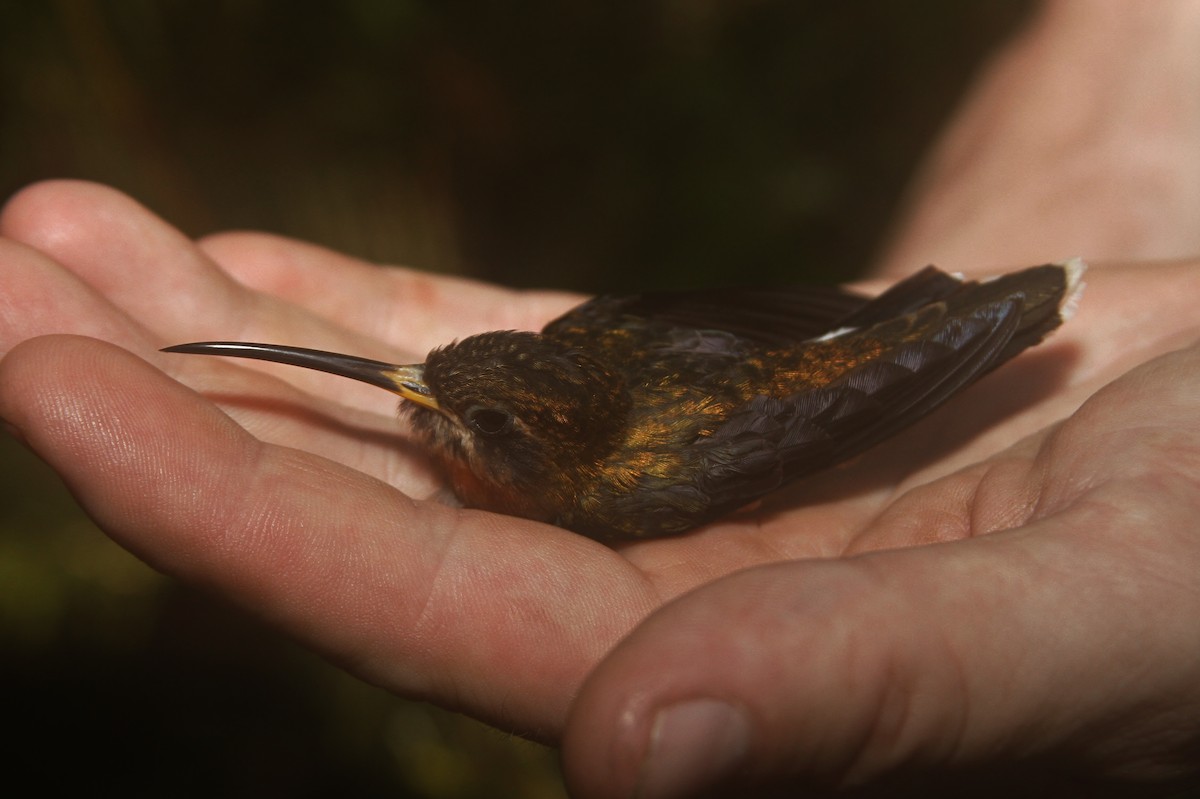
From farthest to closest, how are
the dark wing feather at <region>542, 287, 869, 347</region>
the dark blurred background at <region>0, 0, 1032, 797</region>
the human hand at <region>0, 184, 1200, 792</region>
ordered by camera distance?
the dark blurred background at <region>0, 0, 1032, 797</region> < the dark wing feather at <region>542, 287, 869, 347</region> < the human hand at <region>0, 184, 1200, 792</region>

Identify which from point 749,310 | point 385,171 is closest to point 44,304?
point 749,310

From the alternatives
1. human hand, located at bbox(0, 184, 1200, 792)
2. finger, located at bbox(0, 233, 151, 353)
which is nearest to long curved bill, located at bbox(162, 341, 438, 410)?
human hand, located at bbox(0, 184, 1200, 792)

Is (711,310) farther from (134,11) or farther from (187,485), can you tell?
(134,11)

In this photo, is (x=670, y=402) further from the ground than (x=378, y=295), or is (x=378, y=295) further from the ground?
(x=378, y=295)

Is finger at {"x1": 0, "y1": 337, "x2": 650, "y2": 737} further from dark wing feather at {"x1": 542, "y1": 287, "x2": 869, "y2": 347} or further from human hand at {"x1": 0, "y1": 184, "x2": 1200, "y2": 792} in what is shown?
dark wing feather at {"x1": 542, "y1": 287, "x2": 869, "y2": 347}

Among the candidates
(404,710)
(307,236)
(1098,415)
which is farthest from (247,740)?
(1098,415)

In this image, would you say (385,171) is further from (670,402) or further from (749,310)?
(670,402)
